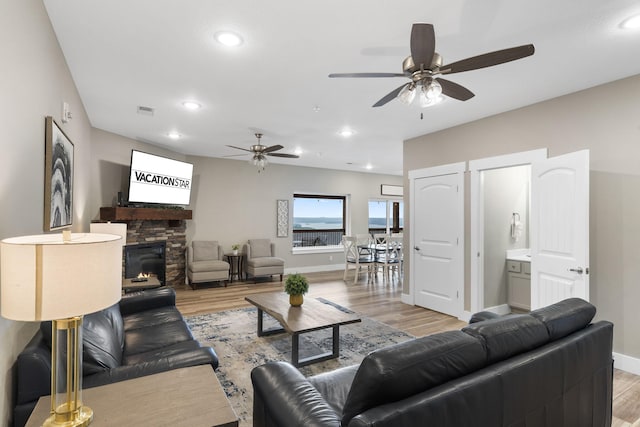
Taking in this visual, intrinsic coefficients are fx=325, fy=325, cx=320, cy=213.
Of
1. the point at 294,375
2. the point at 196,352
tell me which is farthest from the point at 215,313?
the point at 294,375

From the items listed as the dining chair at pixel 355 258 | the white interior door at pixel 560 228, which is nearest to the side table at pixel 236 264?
the dining chair at pixel 355 258

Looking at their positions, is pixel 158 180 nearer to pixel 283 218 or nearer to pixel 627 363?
pixel 283 218

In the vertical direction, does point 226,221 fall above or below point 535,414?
above

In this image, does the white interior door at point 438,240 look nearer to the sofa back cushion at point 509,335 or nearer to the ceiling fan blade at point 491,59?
the ceiling fan blade at point 491,59

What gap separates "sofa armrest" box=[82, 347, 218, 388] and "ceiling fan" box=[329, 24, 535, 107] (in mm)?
1860

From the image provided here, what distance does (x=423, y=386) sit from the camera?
119 centimetres

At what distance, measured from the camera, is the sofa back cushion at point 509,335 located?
1393mm

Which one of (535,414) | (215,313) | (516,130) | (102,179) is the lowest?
(215,313)

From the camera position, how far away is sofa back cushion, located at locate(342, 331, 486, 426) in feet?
3.71

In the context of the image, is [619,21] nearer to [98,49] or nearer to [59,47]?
[98,49]

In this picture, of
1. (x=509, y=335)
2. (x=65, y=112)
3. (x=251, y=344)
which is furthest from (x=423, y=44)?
(x=251, y=344)

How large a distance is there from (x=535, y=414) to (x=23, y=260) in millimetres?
2011

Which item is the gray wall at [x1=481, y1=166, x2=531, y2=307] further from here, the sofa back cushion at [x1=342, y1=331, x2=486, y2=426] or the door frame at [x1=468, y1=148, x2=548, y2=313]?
the sofa back cushion at [x1=342, y1=331, x2=486, y2=426]

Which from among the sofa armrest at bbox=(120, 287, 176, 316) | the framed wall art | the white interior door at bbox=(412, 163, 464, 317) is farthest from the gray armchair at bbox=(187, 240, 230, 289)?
the white interior door at bbox=(412, 163, 464, 317)
